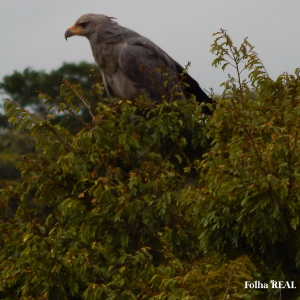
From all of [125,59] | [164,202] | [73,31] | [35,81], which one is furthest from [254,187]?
[35,81]

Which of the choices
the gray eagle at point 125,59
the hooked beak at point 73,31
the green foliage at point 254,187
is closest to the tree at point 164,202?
the green foliage at point 254,187

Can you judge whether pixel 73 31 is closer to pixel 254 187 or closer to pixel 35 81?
pixel 254 187

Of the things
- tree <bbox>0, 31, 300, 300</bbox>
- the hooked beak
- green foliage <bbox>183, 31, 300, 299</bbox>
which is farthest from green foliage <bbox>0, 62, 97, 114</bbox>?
green foliage <bbox>183, 31, 300, 299</bbox>

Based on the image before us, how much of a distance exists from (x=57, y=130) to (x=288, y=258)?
2.96m

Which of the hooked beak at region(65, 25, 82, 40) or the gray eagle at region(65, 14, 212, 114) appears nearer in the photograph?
the gray eagle at region(65, 14, 212, 114)

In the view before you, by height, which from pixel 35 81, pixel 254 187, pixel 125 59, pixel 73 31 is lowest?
pixel 254 187

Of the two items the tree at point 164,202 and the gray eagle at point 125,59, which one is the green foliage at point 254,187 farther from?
the gray eagle at point 125,59

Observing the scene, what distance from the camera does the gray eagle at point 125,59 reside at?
852cm

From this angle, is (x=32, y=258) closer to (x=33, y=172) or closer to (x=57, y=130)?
(x=33, y=172)

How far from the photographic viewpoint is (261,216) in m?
4.66

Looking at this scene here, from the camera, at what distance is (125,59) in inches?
343

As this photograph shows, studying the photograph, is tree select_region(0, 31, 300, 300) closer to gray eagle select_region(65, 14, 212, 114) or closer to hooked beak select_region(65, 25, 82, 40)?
gray eagle select_region(65, 14, 212, 114)

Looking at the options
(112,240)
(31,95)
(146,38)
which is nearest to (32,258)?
(112,240)

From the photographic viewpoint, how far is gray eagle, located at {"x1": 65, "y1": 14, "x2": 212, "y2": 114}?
852cm
